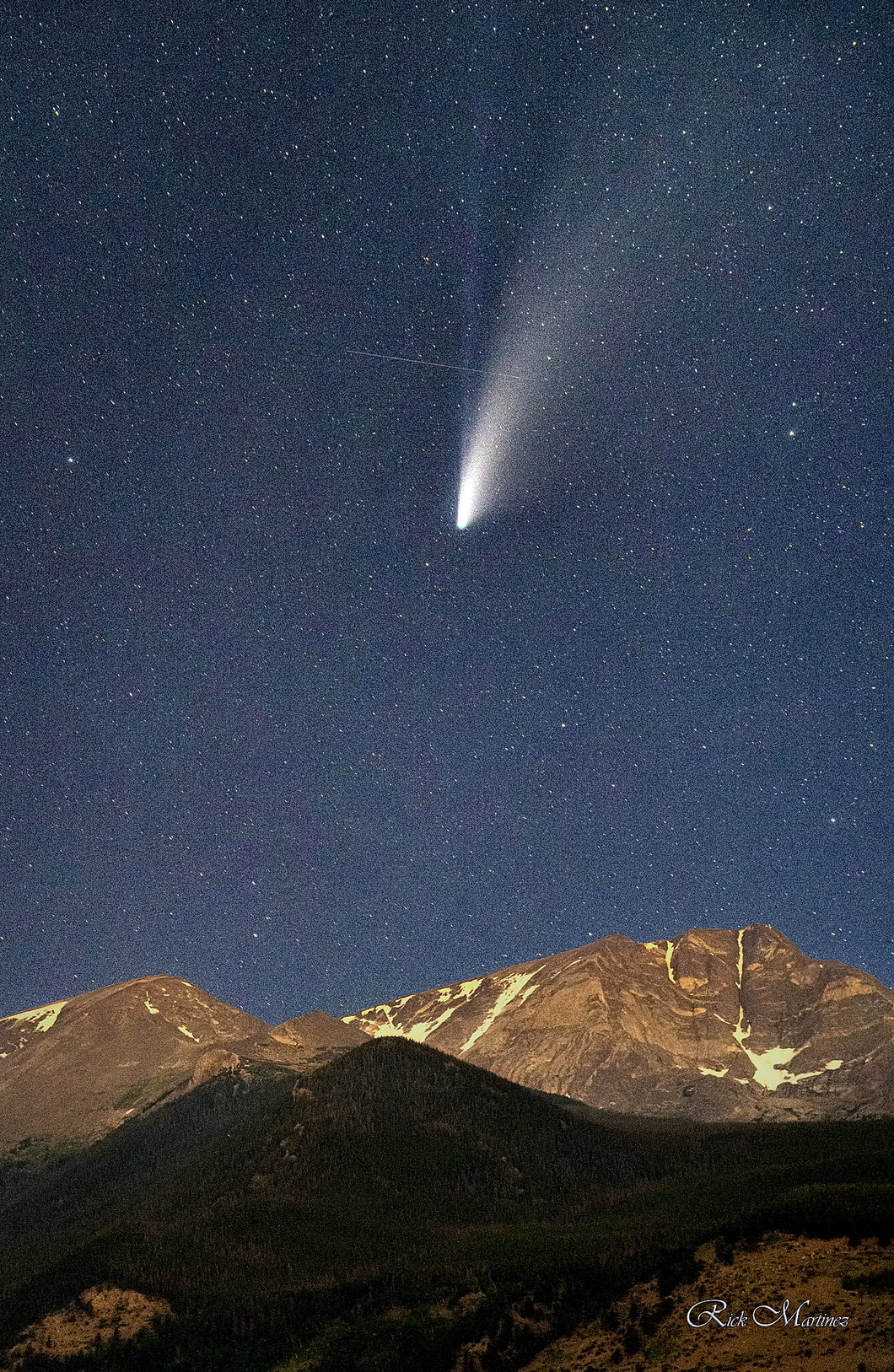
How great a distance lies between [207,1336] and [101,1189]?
371 ft

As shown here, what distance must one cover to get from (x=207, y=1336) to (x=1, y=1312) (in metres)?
31.1

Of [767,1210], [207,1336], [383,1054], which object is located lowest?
[207,1336]

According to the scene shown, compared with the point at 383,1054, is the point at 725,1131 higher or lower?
lower

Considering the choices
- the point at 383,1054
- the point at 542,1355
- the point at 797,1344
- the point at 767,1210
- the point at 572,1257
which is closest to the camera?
the point at 797,1344

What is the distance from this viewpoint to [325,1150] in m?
137

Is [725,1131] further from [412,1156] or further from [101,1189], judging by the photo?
[101,1189]

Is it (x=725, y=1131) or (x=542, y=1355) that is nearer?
(x=542, y=1355)

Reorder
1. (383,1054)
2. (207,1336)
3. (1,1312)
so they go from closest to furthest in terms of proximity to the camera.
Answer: (207,1336) < (1,1312) < (383,1054)

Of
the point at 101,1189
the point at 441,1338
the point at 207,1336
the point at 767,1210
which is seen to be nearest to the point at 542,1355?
the point at 441,1338

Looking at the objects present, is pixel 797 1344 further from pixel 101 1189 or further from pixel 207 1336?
pixel 101 1189
